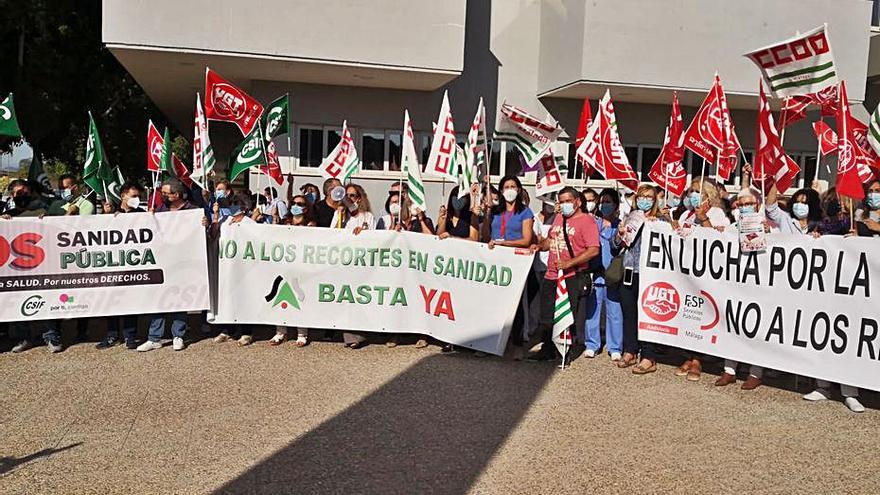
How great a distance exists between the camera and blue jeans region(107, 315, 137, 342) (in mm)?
8516

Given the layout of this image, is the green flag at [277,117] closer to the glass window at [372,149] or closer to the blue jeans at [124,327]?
the blue jeans at [124,327]

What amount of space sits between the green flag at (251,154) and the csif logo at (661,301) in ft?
16.2

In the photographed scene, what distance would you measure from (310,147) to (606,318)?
10.1 meters

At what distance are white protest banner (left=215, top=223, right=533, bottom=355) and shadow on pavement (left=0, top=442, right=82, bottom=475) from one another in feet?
11.8

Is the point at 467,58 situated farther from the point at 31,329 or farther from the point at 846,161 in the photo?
the point at 31,329

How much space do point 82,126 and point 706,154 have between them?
22957 mm

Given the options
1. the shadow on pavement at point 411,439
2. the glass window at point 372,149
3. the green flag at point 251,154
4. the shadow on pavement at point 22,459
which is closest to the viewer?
the shadow on pavement at point 411,439

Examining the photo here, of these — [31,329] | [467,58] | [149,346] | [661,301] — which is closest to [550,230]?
[661,301]

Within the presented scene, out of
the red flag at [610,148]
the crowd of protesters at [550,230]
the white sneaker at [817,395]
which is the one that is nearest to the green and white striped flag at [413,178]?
the crowd of protesters at [550,230]

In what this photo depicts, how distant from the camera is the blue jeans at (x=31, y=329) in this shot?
27.4ft

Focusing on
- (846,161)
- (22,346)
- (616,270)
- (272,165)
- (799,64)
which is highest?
(799,64)

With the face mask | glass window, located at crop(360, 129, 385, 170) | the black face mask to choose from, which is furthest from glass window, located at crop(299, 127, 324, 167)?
the black face mask

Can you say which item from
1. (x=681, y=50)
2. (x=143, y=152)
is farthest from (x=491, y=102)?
(x=143, y=152)

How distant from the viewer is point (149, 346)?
8.41 meters
